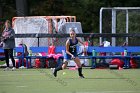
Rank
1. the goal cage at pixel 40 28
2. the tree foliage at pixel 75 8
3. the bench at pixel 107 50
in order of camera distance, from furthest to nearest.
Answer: the tree foliage at pixel 75 8 → the goal cage at pixel 40 28 → the bench at pixel 107 50

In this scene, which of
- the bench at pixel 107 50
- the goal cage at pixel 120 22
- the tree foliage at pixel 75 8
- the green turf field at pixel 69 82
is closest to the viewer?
the green turf field at pixel 69 82

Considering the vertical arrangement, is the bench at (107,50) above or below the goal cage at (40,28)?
below

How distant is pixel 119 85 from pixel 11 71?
7230 millimetres

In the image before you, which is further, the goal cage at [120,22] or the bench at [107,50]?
the goal cage at [120,22]

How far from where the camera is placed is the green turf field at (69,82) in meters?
17.2

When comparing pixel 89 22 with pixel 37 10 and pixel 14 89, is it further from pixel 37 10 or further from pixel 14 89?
pixel 14 89

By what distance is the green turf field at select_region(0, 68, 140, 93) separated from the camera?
56.4 ft

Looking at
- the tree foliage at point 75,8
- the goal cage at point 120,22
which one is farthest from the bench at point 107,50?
the tree foliage at point 75,8

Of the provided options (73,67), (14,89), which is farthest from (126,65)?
(14,89)

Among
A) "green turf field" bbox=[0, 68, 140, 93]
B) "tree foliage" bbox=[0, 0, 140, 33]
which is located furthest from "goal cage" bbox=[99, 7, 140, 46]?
"tree foliage" bbox=[0, 0, 140, 33]

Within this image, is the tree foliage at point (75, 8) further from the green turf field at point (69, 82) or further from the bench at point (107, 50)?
the green turf field at point (69, 82)

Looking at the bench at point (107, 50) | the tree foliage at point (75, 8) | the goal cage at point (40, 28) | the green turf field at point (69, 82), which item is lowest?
the green turf field at point (69, 82)

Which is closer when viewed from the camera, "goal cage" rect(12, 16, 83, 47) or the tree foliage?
"goal cage" rect(12, 16, 83, 47)

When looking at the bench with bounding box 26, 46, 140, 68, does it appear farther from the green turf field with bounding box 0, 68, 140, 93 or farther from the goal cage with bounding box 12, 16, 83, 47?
the green turf field with bounding box 0, 68, 140, 93
